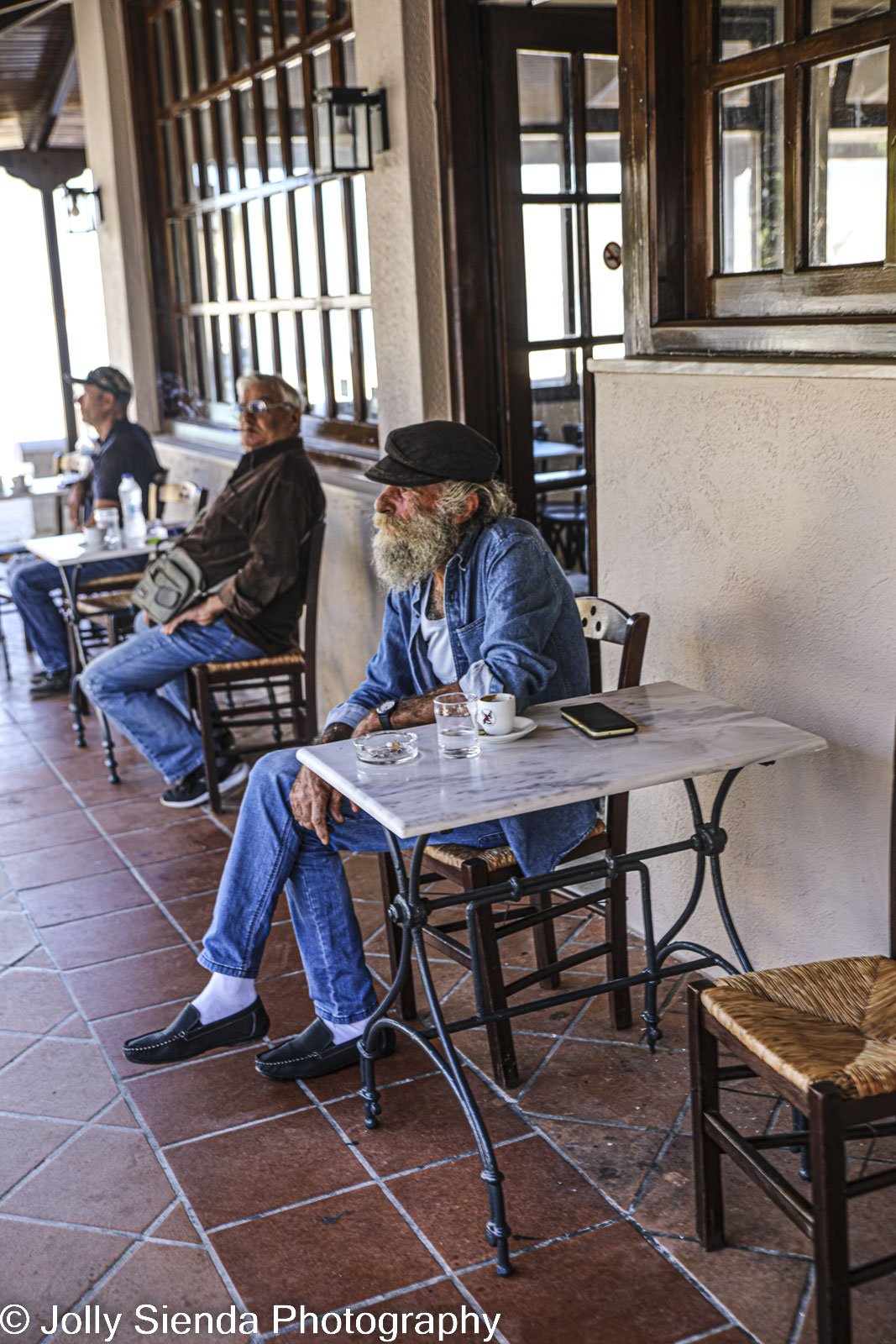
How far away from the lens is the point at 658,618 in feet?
10.4

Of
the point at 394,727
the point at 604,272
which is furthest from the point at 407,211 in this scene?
the point at 394,727

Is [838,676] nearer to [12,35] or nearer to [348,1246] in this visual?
[348,1246]

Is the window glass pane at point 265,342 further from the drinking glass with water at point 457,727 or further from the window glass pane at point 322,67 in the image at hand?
the drinking glass with water at point 457,727

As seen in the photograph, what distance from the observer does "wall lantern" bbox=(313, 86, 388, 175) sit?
408cm

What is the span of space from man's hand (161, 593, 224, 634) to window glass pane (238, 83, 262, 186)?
2.15m

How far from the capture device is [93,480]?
20.2ft

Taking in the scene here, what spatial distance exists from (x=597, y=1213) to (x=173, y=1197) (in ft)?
2.59

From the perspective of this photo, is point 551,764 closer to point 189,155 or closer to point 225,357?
point 225,357

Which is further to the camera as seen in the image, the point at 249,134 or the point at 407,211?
the point at 249,134

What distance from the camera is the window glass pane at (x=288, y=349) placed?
5.52 metres

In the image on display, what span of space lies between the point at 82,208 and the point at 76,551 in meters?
3.05

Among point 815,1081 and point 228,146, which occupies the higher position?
point 228,146

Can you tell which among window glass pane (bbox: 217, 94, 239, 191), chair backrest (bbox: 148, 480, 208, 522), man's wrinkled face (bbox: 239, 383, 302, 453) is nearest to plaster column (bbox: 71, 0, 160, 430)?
window glass pane (bbox: 217, 94, 239, 191)

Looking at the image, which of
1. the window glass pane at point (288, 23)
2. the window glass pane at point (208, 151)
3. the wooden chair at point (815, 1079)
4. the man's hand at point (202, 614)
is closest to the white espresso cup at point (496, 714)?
the wooden chair at point (815, 1079)
